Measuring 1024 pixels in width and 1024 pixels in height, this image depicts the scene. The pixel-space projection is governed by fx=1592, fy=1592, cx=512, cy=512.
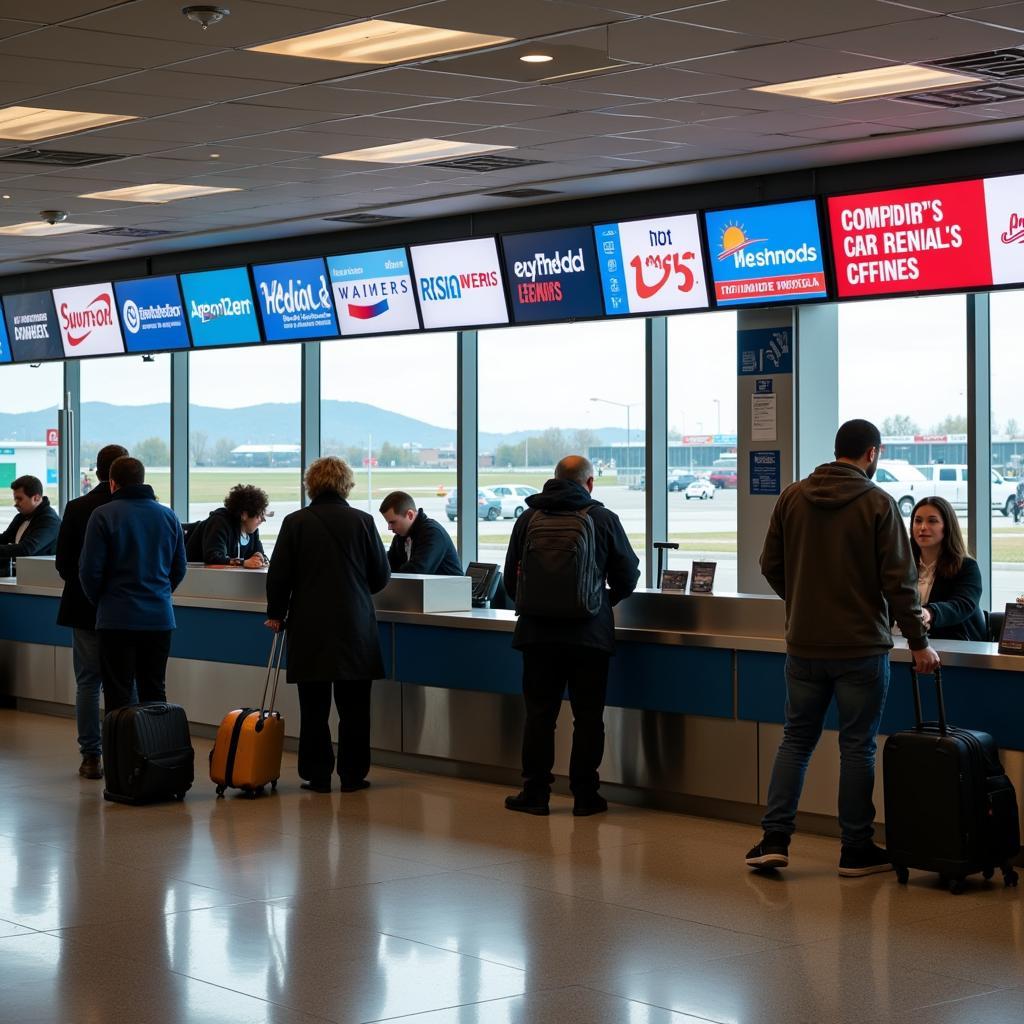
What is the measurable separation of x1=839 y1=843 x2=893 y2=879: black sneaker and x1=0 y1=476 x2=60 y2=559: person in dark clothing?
557 centimetres

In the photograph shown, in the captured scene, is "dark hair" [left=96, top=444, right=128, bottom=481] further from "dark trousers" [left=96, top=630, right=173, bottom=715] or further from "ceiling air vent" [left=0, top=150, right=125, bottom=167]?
"ceiling air vent" [left=0, top=150, right=125, bottom=167]

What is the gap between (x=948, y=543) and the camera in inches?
227

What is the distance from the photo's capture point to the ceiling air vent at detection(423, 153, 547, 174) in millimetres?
7344

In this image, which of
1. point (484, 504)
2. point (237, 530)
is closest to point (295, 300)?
point (484, 504)

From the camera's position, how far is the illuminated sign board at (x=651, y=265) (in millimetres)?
7812

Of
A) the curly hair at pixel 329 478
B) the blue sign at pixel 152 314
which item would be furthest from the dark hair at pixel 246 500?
the blue sign at pixel 152 314

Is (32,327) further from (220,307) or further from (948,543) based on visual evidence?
(948,543)

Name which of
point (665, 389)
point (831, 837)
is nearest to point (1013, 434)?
point (665, 389)

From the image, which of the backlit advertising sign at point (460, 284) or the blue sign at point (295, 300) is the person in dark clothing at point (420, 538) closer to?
the backlit advertising sign at point (460, 284)

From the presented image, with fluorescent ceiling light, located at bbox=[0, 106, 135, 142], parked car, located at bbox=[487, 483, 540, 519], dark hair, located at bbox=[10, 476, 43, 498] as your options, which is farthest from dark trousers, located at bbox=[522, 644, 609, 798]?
dark hair, located at bbox=[10, 476, 43, 498]

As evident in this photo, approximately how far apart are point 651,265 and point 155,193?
270 cm

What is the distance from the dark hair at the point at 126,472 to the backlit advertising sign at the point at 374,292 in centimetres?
284

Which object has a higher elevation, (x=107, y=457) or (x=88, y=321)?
(x=88, y=321)

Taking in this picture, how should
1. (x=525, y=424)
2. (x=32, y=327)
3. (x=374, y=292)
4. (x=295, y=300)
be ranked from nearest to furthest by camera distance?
1. (x=374, y=292)
2. (x=525, y=424)
3. (x=295, y=300)
4. (x=32, y=327)
